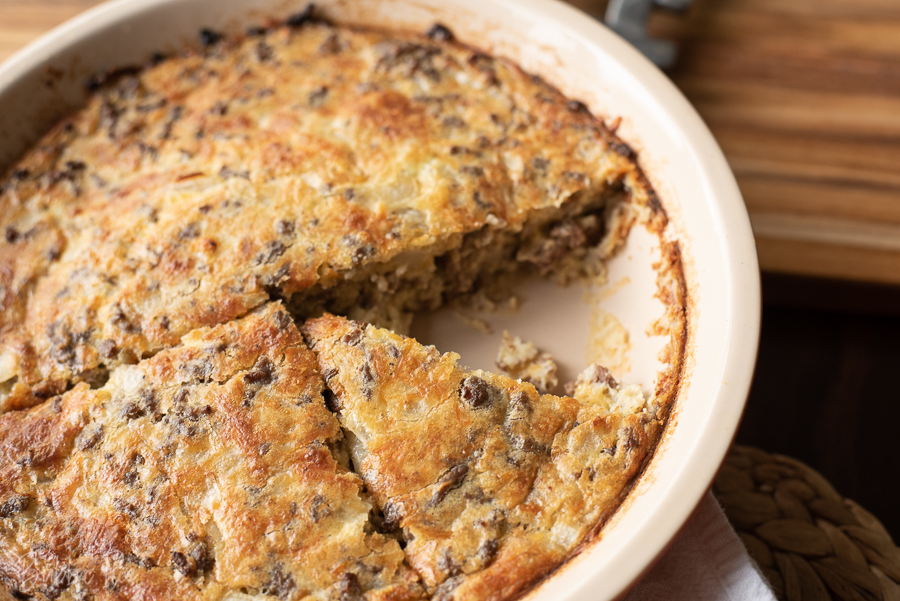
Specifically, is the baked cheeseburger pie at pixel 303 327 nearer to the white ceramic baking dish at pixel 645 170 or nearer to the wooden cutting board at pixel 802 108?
the white ceramic baking dish at pixel 645 170

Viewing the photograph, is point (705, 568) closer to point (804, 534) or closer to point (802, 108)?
point (804, 534)

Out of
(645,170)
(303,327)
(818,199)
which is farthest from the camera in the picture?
(818,199)

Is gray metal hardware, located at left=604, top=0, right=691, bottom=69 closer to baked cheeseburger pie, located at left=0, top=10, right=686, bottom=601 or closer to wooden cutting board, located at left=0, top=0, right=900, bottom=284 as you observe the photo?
wooden cutting board, located at left=0, top=0, right=900, bottom=284

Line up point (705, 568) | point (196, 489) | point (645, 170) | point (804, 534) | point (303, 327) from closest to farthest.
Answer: point (196, 489), point (705, 568), point (303, 327), point (804, 534), point (645, 170)

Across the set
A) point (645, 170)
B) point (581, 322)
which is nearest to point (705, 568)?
point (581, 322)

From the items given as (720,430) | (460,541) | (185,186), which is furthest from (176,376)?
(720,430)

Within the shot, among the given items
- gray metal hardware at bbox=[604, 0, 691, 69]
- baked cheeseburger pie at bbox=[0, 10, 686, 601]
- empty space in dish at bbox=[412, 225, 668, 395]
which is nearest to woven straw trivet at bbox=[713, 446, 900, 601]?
empty space in dish at bbox=[412, 225, 668, 395]

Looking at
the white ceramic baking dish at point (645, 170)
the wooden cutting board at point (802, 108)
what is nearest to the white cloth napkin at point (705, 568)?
the white ceramic baking dish at point (645, 170)
